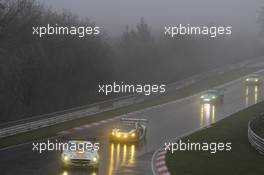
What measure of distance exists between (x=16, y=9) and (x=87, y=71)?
885 cm

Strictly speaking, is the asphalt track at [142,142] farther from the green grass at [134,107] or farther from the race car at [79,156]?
the green grass at [134,107]

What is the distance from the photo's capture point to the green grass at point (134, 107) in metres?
41.0

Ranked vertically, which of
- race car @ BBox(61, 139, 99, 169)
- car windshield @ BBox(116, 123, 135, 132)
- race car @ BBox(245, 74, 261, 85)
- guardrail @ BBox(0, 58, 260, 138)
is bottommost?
race car @ BBox(245, 74, 261, 85)

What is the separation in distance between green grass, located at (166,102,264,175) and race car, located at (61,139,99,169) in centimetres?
381

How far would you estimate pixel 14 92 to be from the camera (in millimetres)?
58344

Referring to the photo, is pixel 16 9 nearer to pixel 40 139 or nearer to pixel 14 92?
pixel 14 92

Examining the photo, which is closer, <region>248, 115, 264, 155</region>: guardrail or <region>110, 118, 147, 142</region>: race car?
<region>248, 115, 264, 155</region>: guardrail

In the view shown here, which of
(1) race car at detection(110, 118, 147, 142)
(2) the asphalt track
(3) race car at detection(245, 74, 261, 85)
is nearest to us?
(2) the asphalt track

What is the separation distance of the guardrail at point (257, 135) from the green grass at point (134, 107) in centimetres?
1263

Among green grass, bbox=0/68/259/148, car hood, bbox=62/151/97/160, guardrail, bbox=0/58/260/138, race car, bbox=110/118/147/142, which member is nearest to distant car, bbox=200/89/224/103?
green grass, bbox=0/68/259/148

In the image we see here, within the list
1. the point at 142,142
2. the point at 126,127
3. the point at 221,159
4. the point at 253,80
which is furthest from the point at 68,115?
the point at 253,80

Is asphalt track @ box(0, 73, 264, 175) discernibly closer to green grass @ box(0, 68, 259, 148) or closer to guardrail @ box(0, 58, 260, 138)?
green grass @ box(0, 68, 259, 148)

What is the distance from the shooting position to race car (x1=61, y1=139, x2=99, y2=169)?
96.0 ft

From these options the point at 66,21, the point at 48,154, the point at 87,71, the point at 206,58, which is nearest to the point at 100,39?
the point at 66,21
